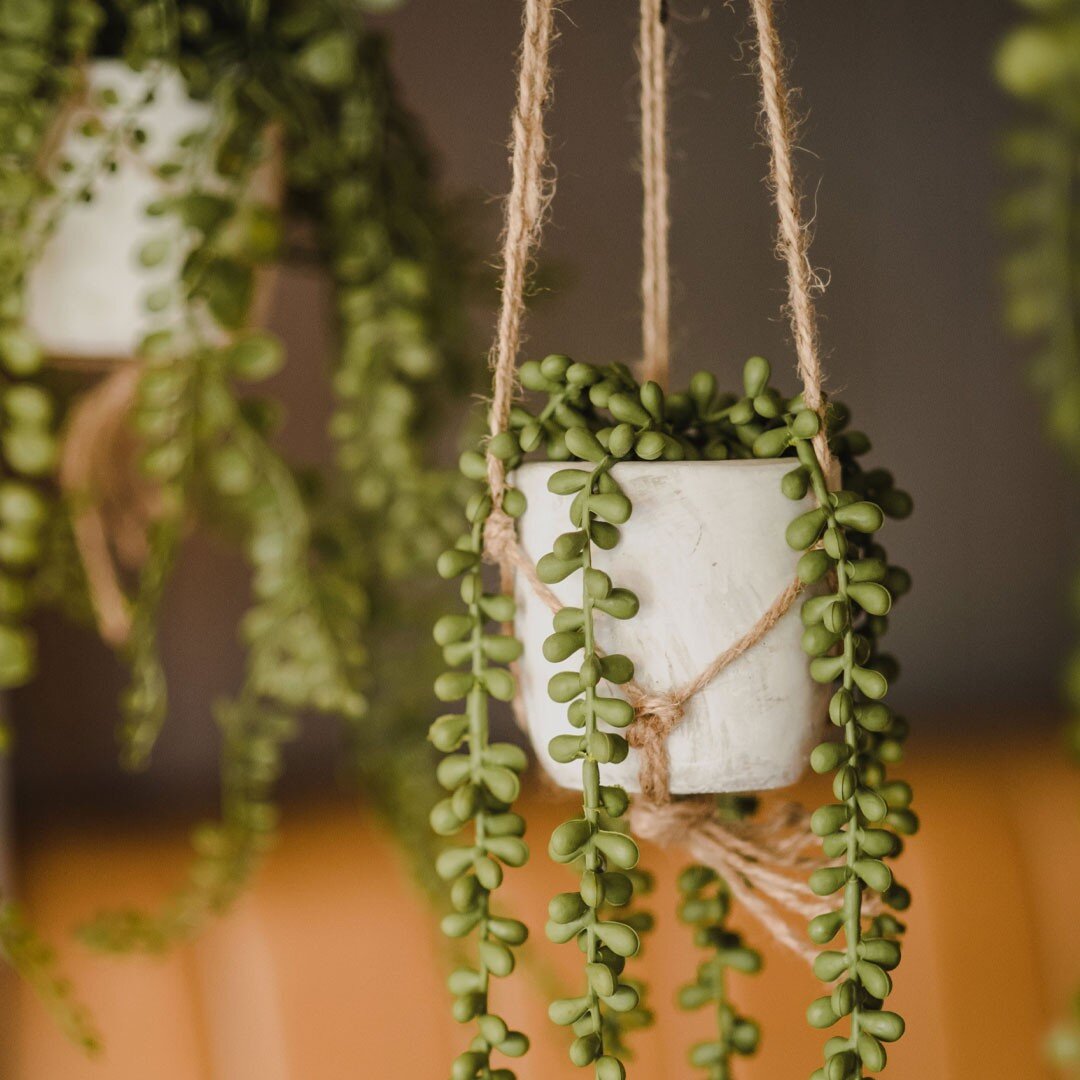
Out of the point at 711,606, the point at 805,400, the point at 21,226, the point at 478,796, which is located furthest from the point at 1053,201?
the point at 21,226

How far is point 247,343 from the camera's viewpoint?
780 millimetres

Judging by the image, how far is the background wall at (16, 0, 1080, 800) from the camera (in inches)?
58.2

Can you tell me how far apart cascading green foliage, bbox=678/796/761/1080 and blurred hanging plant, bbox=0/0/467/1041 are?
314 mm

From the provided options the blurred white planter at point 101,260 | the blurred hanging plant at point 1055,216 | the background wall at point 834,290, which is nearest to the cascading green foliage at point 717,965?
the blurred hanging plant at point 1055,216

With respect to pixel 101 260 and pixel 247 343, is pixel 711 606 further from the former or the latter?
pixel 101 260

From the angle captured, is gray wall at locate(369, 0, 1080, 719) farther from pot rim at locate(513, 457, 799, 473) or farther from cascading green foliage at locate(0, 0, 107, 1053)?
pot rim at locate(513, 457, 799, 473)

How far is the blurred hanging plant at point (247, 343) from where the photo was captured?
0.72 m

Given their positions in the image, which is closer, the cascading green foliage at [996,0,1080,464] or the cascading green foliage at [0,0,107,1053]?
the cascading green foliage at [996,0,1080,464]

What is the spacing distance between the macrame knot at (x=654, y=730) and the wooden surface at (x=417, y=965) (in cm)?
54

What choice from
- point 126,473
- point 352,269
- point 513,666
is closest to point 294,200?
point 352,269

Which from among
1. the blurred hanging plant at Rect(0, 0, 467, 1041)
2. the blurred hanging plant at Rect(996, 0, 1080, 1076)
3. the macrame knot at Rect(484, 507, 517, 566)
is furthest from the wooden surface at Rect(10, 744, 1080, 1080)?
the blurred hanging plant at Rect(996, 0, 1080, 1076)

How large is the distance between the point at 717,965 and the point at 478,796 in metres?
0.22

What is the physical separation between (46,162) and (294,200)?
0.81ft

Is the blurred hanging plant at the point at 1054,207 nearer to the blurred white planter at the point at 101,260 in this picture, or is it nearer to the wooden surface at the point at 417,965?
the blurred white planter at the point at 101,260
